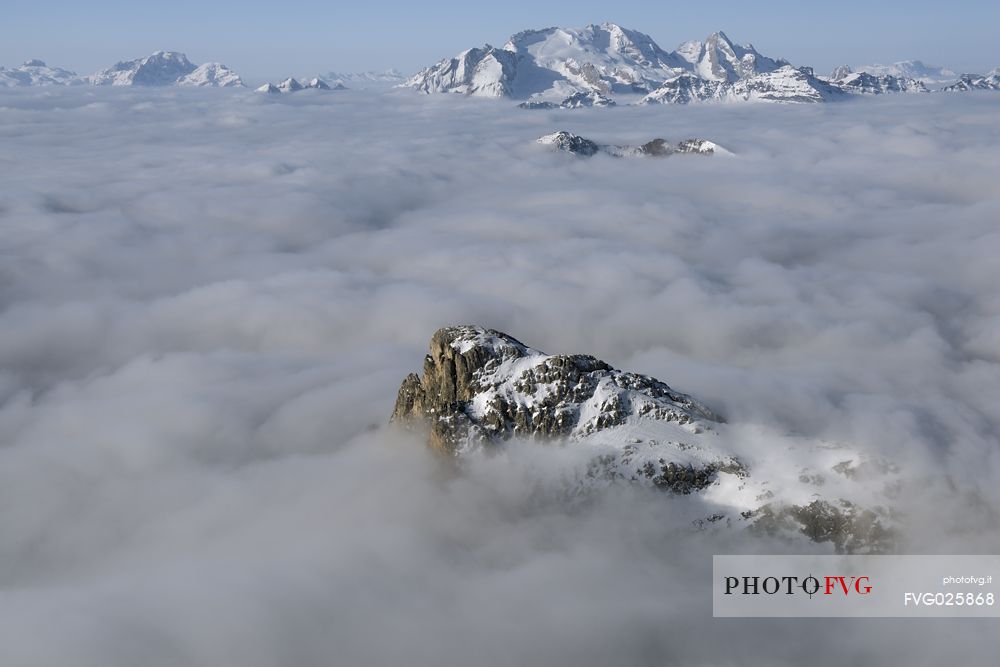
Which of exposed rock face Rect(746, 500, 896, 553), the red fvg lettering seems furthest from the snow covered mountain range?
the red fvg lettering

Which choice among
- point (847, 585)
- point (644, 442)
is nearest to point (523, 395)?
point (644, 442)

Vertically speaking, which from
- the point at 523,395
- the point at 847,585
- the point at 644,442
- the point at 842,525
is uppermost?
the point at 523,395

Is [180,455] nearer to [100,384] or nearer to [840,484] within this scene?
[100,384]

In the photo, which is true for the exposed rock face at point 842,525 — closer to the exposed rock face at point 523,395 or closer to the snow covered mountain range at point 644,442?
the snow covered mountain range at point 644,442

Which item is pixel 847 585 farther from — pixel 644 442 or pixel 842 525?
pixel 644 442

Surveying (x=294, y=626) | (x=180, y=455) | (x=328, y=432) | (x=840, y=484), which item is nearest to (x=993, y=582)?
(x=840, y=484)
